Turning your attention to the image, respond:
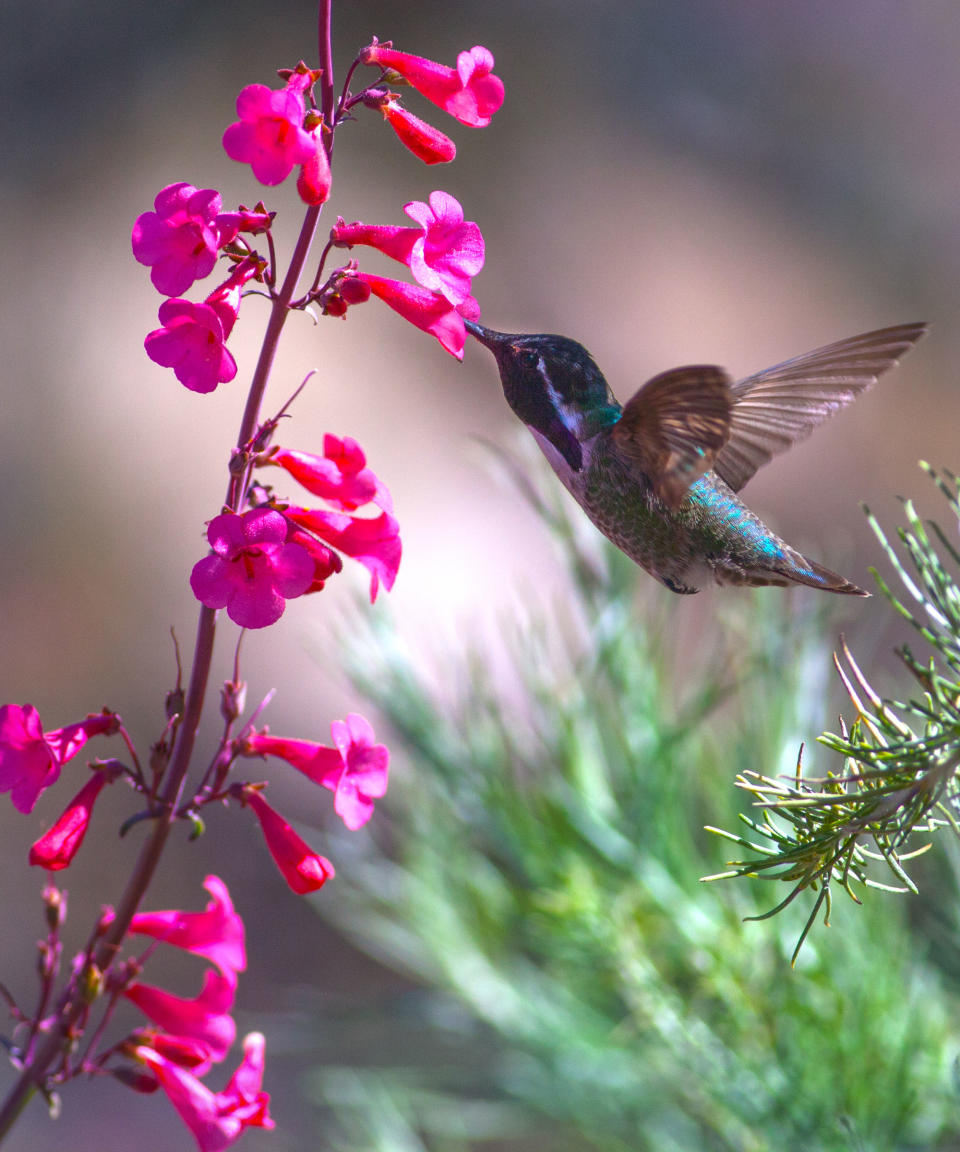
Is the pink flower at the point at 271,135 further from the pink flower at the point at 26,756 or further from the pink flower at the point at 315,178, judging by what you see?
the pink flower at the point at 26,756

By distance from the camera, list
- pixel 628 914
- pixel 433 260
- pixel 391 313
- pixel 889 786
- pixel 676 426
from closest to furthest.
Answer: pixel 889 786 → pixel 433 260 → pixel 676 426 → pixel 628 914 → pixel 391 313

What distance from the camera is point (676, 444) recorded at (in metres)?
0.65

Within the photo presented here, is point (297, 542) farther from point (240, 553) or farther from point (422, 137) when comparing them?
point (422, 137)

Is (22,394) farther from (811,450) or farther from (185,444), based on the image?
(811,450)

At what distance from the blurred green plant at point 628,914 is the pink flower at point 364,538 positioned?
14.1 inches

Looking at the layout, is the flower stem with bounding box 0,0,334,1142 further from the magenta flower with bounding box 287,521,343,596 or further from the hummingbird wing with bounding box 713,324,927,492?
the hummingbird wing with bounding box 713,324,927,492

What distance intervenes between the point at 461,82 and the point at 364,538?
21 cm

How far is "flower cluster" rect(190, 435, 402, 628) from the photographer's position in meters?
0.45

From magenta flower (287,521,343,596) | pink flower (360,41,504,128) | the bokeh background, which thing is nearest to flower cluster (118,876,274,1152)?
magenta flower (287,521,343,596)

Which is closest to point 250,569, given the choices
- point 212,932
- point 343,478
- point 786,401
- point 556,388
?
point 343,478

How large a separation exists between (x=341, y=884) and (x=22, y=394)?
6.06 feet

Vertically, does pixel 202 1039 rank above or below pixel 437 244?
below

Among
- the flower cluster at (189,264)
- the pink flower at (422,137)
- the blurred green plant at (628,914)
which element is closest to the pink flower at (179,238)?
the flower cluster at (189,264)

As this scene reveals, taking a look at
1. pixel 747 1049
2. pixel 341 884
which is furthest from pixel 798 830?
pixel 341 884
